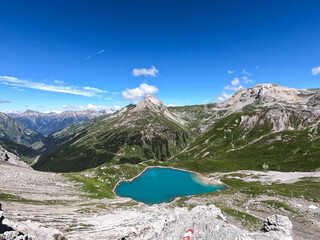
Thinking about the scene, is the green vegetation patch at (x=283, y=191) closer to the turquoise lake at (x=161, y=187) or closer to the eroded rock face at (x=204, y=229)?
the turquoise lake at (x=161, y=187)

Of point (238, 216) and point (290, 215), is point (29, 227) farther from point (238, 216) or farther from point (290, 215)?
point (290, 215)

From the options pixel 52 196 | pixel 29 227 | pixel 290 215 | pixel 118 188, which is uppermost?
pixel 29 227

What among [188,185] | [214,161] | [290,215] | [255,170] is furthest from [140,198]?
[255,170]

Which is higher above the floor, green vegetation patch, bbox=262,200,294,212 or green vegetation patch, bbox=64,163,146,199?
green vegetation patch, bbox=262,200,294,212

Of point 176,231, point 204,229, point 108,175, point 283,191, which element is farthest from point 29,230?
point 108,175

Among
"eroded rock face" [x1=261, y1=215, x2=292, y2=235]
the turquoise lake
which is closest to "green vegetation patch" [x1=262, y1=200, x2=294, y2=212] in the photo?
"eroded rock face" [x1=261, y1=215, x2=292, y2=235]

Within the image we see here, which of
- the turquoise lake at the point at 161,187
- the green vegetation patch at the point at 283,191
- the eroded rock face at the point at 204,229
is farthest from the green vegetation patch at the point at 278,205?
the turquoise lake at the point at 161,187

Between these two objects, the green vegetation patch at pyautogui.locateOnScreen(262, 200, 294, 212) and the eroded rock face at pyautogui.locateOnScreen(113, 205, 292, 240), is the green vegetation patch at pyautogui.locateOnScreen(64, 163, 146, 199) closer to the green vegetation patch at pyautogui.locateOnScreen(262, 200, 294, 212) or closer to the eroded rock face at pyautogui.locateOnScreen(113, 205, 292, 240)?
the green vegetation patch at pyautogui.locateOnScreen(262, 200, 294, 212)

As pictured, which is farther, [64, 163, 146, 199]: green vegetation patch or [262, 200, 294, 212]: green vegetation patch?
[64, 163, 146, 199]: green vegetation patch
